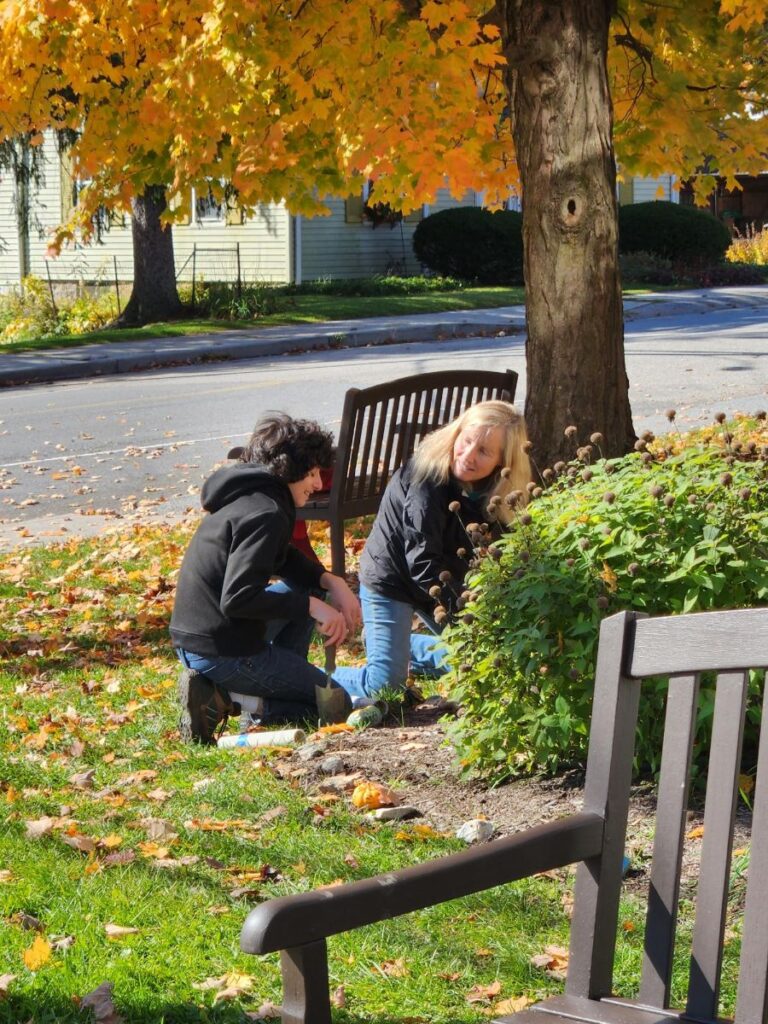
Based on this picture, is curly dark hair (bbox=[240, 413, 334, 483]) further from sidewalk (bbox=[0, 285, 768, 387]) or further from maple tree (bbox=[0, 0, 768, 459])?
sidewalk (bbox=[0, 285, 768, 387])

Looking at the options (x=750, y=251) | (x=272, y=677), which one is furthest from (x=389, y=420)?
(x=750, y=251)

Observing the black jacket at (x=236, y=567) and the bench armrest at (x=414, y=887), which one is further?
the black jacket at (x=236, y=567)

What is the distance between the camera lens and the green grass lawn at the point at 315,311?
23.2m

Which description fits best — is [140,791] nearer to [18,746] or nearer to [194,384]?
[18,746]

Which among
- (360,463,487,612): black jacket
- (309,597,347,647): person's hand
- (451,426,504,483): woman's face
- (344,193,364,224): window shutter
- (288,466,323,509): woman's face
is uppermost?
(344,193,364,224): window shutter

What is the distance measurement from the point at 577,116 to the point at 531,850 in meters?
5.50

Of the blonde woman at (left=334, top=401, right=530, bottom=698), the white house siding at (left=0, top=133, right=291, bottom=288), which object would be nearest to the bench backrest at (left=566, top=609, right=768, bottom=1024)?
the blonde woman at (left=334, top=401, right=530, bottom=698)

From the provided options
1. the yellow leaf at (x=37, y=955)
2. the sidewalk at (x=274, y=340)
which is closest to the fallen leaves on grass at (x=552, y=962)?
the yellow leaf at (x=37, y=955)

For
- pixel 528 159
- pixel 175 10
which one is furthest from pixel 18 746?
pixel 175 10

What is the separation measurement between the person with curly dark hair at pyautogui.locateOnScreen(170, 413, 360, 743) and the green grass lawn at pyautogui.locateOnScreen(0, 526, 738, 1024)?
0.25m

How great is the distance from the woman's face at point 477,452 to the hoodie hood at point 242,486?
0.67m

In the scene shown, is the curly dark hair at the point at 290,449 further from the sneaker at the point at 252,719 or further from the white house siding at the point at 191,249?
the white house siding at the point at 191,249

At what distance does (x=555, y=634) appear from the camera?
413cm

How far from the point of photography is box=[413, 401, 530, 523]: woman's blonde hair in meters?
5.38
